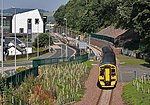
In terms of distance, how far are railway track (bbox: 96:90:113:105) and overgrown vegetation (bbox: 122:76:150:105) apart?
1.61 metres

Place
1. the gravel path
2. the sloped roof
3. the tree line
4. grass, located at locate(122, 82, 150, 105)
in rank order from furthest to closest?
the sloped roof < the tree line < the gravel path < grass, located at locate(122, 82, 150, 105)

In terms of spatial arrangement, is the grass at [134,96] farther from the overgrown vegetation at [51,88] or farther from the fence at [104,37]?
the fence at [104,37]

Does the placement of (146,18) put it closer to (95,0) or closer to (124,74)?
(124,74)

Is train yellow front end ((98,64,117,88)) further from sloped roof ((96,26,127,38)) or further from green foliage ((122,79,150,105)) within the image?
sloped roof ((96,26,127,38))

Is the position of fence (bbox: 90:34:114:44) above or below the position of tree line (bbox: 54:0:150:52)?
below

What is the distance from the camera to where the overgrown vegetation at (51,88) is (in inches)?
1426

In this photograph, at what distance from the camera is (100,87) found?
47.6 meters

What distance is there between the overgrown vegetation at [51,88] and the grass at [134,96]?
16.5ft

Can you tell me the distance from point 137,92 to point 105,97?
12.9 ft

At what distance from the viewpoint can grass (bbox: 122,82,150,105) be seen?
38.4m

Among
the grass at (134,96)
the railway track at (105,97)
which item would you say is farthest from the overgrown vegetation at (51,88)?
the grass at (134,96)

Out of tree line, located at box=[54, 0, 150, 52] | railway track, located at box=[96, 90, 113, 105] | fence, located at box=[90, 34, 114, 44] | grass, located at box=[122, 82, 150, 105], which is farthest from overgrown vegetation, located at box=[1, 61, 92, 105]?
fence, located at box=[90, 34, 114, 44]

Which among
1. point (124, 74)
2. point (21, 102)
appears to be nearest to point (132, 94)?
point (21, 102)

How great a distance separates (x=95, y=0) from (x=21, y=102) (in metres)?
119
